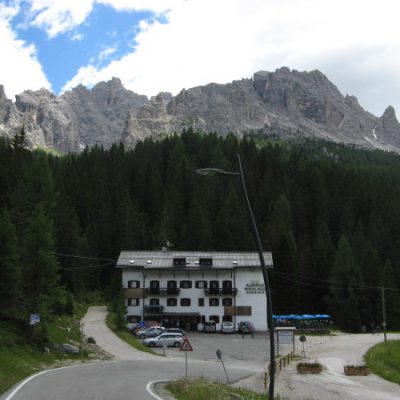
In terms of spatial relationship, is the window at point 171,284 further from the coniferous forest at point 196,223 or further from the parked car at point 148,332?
the parked car at point 148,332

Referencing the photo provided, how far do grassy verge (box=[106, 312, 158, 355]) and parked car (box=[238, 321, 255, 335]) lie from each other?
55.7 feet

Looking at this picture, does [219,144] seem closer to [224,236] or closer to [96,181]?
[96,181]

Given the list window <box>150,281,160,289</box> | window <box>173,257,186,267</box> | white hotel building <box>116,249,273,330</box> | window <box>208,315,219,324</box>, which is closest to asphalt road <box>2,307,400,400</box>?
window <box>208,315,219,324</box>

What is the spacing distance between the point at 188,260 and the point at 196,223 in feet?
79.8

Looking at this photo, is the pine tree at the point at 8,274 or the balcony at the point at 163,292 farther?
the balcony at the point at 163,292

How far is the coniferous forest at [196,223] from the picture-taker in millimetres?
54719

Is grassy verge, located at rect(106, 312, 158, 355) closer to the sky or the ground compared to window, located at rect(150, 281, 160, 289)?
closer to the ground

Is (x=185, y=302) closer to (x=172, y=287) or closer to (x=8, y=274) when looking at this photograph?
(x=172, y=287)

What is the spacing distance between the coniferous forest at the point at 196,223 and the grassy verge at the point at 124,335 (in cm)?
570

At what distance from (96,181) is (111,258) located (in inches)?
1161

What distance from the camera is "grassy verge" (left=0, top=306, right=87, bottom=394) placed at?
26222mm

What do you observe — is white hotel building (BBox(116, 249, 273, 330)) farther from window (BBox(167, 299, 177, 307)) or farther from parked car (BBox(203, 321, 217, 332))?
parked car (BBox(203, 321, 217, 332))

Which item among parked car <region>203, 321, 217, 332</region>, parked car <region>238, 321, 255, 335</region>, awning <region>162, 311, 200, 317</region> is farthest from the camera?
awning <region>162, 311, 200, 317</region>

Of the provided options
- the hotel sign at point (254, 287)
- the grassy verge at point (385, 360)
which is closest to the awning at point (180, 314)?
the hotel sign at point (254, 287)
